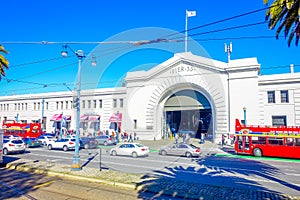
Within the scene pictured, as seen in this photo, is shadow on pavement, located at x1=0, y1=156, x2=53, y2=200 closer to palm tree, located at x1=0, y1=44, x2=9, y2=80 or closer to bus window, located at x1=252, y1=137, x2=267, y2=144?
palm tree, located at x1=0, y1=44, x2=9, y2=80

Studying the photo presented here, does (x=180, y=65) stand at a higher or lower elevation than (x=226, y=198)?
higher

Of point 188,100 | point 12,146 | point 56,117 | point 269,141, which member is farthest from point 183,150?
point 56,117

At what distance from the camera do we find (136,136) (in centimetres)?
3719

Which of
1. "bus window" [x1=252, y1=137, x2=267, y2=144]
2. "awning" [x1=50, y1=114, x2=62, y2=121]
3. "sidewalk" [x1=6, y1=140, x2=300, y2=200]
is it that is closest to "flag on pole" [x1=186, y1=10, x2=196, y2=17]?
"bus window" [x1=252, y1=137, x2=267, y2=144]

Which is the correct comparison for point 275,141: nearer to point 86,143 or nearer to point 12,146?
point 86,143

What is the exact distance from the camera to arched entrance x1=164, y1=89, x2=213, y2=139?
115 feet

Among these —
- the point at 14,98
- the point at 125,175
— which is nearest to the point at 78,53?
A: the point at 125,175

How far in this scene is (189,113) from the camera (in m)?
41.2

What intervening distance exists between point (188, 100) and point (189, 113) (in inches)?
245

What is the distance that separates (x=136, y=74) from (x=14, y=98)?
119 feet

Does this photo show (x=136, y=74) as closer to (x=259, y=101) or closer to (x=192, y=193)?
(x=259, y=101)

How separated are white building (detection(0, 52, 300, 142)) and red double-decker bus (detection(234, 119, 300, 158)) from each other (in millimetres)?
6403

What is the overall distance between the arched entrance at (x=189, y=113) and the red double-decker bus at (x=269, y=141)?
1043 centimetres

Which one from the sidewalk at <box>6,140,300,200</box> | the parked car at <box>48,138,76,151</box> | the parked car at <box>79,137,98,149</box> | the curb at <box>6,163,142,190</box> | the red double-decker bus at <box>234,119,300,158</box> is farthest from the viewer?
the parked car at <box>79,137,98,149</box>
